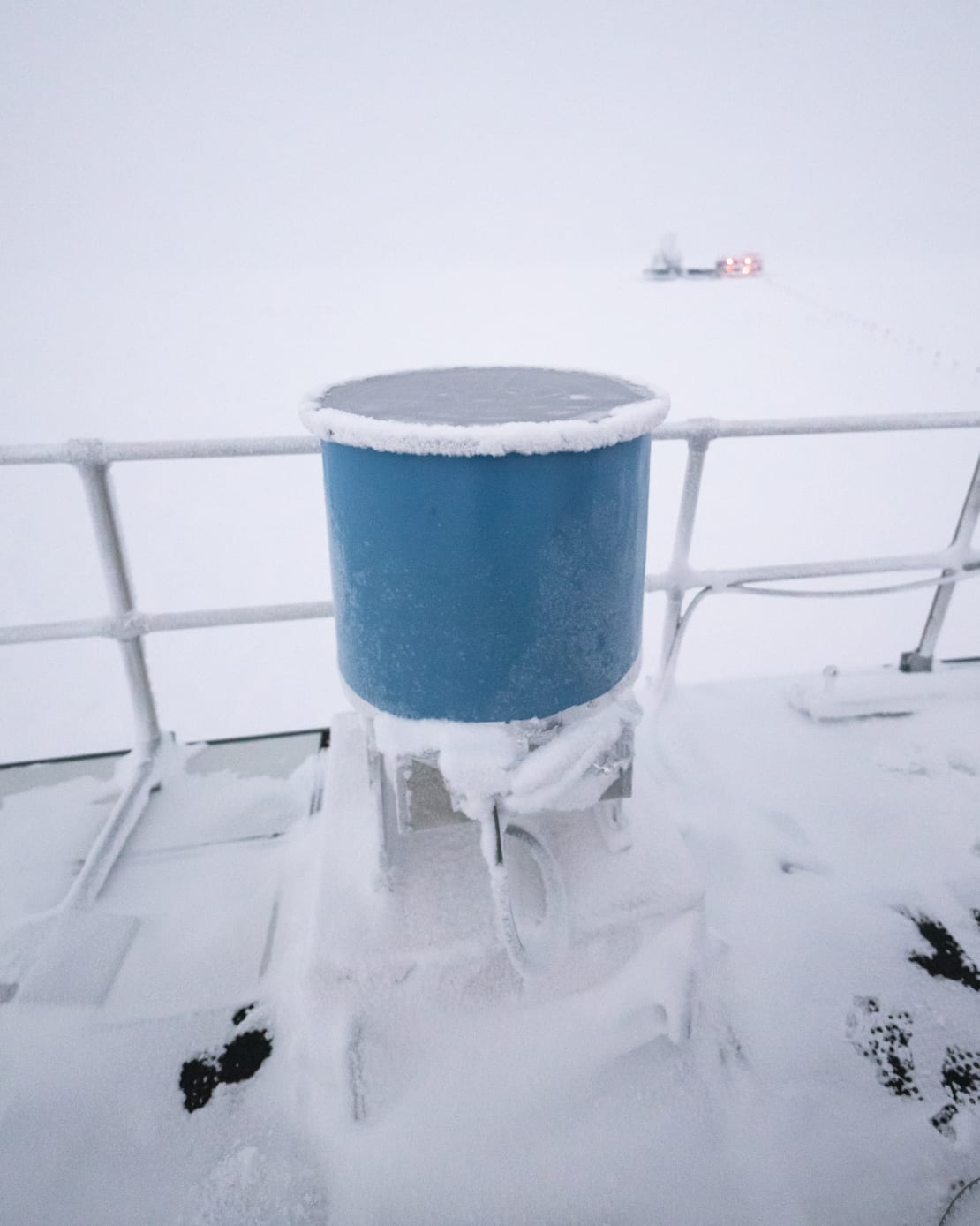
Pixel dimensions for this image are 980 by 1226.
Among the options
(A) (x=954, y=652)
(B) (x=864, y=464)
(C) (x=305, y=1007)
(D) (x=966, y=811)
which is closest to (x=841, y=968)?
(D) (x=966, y=811)

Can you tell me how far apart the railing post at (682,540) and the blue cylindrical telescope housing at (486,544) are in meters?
0.69

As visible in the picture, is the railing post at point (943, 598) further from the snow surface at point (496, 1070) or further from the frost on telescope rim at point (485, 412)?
the frost on telescope rim at point (485, 412)

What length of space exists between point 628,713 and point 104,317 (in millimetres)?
15646

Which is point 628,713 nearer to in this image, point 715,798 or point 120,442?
point 715,798

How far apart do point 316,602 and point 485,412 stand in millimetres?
841

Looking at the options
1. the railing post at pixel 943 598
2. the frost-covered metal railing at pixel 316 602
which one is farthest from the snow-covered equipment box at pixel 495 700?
the railing post at pixel 943 598

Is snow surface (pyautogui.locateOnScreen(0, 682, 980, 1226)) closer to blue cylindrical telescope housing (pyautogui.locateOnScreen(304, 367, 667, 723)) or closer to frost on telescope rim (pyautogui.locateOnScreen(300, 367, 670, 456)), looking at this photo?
blue cylindrical telescope housing (pyautogui.locateOnScreen(304, 367, 667, 723))

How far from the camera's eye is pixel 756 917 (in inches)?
53.1

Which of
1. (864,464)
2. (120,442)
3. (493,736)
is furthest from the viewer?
(864,464)

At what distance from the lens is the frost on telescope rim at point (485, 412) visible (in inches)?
32.0

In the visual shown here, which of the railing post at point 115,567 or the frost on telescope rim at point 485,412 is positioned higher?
the frost on telescope rim at point 485,412

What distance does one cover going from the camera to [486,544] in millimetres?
871

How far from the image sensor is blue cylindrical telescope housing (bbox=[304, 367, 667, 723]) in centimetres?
84

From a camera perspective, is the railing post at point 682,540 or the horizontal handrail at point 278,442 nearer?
the horizontal handrail at point 278,442
